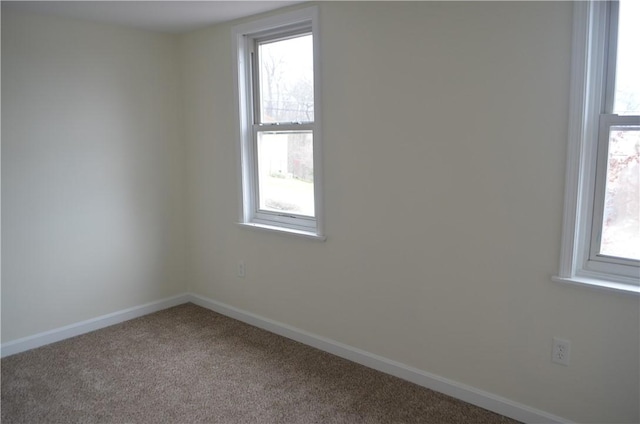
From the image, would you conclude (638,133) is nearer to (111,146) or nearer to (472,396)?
(472,396)

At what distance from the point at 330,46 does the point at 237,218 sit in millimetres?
1489

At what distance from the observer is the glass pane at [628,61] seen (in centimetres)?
193

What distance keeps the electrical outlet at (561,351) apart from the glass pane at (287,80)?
6.32ft

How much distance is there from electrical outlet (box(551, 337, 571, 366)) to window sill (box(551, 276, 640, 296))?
28cm

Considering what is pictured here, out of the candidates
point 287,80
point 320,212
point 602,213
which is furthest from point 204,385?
point 602,213

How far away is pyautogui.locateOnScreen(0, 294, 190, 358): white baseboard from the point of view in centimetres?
319

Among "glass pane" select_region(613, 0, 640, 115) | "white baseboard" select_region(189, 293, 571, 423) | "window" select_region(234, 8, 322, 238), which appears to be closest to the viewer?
"glass pane" select_region(613, 0, 640, 115)

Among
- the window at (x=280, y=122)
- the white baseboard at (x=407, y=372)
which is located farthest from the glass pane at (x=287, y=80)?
the white baseboard at (x=407, y=372)

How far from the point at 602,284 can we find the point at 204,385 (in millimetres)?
2129

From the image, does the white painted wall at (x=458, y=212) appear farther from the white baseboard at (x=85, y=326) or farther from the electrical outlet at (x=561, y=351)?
the white baseboard at (x=85, y=326)

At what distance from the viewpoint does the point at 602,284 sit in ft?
6.64

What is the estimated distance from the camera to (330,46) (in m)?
2.85

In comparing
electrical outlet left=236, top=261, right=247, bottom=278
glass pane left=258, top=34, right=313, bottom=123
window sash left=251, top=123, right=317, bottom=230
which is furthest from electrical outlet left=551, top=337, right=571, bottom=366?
electrical outlet left=236, top=261, right=247, bottom=278

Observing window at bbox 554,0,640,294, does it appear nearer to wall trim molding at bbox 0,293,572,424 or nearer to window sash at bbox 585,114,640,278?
window sash at bbox 585,114,640,278
